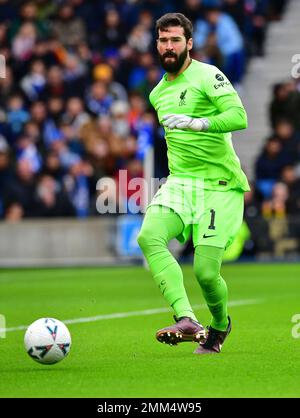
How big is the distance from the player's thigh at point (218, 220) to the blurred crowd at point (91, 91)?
1223 centimetres

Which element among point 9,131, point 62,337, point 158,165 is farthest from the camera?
point 9,131

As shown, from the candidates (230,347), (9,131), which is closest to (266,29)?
(9,131)

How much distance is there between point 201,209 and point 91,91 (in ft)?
48.6

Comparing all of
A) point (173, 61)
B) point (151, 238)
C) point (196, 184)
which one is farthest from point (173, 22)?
point (151, 238)

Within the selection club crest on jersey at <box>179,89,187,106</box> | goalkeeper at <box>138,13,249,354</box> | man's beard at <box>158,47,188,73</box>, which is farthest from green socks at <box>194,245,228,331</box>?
man's beard at <box>158,47,188,73</box>

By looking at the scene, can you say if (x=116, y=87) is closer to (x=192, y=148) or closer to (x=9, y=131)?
(x=9, y=131)

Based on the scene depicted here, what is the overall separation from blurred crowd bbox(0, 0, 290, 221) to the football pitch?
4.08 m

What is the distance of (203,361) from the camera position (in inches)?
345

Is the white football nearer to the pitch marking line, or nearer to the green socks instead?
the green socks

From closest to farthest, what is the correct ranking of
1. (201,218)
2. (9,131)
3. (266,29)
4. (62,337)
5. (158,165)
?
(62,337) → (201,218) → (158,165) → (9,131) → (266,29)

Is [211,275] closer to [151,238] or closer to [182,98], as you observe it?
[151,238]

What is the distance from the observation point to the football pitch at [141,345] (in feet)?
24.6

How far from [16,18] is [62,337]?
18331mm

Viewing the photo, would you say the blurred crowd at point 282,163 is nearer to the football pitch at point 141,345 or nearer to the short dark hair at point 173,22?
the football pitch at point 141,345
